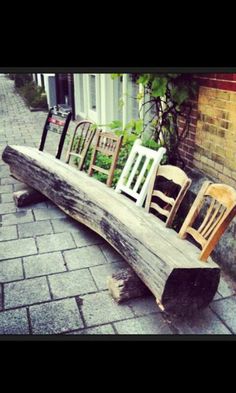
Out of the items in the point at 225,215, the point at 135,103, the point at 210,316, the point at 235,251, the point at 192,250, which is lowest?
the point at 210,316

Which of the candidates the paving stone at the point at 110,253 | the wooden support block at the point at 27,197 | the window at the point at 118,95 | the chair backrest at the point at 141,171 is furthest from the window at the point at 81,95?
the paving stone at the point at 110,253

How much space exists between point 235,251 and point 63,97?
6.85m

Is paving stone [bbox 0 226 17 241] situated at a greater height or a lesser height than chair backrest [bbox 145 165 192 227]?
lesser

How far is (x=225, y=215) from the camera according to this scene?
2031mm

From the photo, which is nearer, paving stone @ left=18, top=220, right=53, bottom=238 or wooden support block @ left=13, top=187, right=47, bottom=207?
paving stone @ left=18, top=220, right=53, bottom=238

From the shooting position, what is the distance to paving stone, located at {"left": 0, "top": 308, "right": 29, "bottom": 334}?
215cm

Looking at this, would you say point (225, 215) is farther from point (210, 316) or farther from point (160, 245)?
point (210, 316)

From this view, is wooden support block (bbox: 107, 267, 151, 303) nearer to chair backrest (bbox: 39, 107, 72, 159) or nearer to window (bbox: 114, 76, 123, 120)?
chair backrest (bbox: 39, 107, 72, 159)

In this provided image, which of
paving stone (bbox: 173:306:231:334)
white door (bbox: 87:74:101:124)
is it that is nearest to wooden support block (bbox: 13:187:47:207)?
paving stone (bbox: 173:306:231:334)

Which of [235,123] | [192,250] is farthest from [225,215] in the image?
[235,123]

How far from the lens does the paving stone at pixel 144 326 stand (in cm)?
216

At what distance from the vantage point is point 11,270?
2713 mm

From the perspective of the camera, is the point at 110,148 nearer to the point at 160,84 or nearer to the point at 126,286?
the point at 160,84

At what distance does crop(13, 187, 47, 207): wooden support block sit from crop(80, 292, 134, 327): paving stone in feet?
5.51
